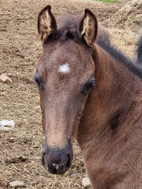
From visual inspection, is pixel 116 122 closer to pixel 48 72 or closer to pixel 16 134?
pixel 48 72

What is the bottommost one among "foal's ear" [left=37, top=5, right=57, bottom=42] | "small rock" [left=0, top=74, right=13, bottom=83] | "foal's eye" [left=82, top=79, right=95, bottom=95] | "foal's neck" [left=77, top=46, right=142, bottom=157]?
"small rock" [left=0, top=74, right=13, bottom=83]

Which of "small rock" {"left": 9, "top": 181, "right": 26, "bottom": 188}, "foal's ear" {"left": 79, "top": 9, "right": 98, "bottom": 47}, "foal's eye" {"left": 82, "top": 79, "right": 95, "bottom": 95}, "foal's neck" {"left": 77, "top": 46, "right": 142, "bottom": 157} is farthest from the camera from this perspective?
"small rock" {"left": 9, "top": 181, "right": 26, "bottom": 188}

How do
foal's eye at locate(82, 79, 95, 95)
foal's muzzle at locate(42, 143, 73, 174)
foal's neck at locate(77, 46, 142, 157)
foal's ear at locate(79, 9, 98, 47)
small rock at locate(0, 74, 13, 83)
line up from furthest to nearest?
small rock at locate(0, 74, 13, 83) < foal's neck at locate(77, 46, 142, 157) < foal's ear at locate(79, 9, 98, 47) < foal's eye at locate(82, 79, 95, 95) < foal's muzzle at locate(42, 143, 73, 174)

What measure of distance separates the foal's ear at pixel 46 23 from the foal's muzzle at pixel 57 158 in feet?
3.56

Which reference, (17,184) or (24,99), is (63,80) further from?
(24,99)

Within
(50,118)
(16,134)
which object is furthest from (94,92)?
(16,134)

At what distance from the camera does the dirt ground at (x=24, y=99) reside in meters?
5.08

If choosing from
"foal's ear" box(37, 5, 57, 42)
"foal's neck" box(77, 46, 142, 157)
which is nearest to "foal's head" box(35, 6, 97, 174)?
"foal's ear" box(37, 5, 57, 42)

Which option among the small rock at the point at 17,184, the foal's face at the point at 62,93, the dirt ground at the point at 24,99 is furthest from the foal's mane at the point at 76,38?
the small rock at the point at 17,184

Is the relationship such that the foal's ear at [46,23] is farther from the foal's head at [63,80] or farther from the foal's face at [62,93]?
the foal's face at [62,93]

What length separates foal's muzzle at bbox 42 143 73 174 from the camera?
3.02 meters

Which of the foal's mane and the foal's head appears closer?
the foal's head

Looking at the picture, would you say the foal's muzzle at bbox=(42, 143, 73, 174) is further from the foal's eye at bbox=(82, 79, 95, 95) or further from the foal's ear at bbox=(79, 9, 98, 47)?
the foal's ear at bbox=(79, 9, 98, 47)

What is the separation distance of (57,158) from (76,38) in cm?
112
